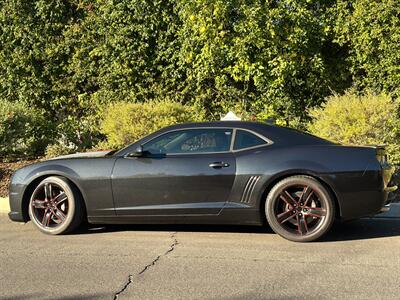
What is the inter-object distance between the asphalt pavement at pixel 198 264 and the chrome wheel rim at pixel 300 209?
203 mm

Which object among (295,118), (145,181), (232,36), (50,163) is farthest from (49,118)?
(145,181)

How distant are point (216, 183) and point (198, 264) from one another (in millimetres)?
1125

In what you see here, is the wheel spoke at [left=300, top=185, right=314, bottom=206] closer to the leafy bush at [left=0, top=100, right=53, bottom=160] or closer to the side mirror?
the side mirror

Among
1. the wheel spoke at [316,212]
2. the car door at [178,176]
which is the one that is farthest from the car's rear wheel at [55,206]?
the wheel spoke at [316,212]

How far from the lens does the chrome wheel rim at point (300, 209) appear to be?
5.77 m

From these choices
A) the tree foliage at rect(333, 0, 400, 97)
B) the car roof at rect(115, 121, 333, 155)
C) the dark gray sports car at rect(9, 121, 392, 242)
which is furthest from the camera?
the tree foliage at rect(333, 0, 400, 97)

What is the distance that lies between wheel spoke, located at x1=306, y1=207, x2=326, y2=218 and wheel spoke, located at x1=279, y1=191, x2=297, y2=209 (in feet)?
0.58

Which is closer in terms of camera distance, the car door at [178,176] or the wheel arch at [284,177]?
the wheel arch at [284,177]

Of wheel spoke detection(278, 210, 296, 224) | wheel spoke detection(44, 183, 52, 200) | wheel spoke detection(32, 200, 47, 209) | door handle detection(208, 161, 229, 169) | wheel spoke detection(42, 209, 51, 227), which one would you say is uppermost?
door handle detection(208, 161, 229, 169)

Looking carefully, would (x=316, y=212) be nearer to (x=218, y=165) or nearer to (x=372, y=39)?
(x=218, y=165)

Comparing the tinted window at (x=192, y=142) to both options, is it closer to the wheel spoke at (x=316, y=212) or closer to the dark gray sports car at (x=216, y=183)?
the dark gray sports car at (x=216, y=183)

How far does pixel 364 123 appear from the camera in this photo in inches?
340

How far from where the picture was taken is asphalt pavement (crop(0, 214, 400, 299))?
14.1ft

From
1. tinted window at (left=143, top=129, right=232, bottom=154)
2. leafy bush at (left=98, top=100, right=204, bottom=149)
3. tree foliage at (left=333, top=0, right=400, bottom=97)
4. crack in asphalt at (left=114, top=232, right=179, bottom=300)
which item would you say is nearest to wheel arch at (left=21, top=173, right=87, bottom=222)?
tinted window at (left=143, top=129, right=232, bottom=154)
